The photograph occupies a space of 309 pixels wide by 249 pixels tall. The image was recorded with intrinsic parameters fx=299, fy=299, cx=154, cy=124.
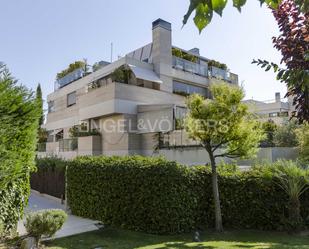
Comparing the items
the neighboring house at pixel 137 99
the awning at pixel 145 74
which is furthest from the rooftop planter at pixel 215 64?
the awning at pixel 145 74

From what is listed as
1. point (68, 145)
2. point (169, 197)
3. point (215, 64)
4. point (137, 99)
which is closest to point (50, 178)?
point (137, 99)

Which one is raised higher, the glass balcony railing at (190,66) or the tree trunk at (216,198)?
the glass balcony railing at (190,66)

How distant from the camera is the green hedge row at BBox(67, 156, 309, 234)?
37.6ft

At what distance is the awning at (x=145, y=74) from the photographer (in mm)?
27347

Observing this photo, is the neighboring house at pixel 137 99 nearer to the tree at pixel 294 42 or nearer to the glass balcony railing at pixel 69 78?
the glass balcony railing at pixel 69 78

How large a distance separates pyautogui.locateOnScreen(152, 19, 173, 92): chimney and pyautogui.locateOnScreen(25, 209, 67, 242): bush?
22230mm

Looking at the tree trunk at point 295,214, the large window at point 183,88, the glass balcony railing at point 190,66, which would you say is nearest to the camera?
the tree trunk at point 295,214

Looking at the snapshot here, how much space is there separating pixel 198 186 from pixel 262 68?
359 inches

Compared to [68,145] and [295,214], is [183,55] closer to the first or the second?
[68,145]

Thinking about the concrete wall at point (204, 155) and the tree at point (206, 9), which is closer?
the tree at point (206, 9)

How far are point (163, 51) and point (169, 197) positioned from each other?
21.5 meters

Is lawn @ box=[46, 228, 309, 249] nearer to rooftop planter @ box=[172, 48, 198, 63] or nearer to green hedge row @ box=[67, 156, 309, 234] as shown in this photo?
green hedge row @ box=[67, 156, 309, 234]

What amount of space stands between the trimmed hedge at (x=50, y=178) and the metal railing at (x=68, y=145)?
24.7ft

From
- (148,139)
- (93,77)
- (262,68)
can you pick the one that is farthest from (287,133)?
(262,68)
